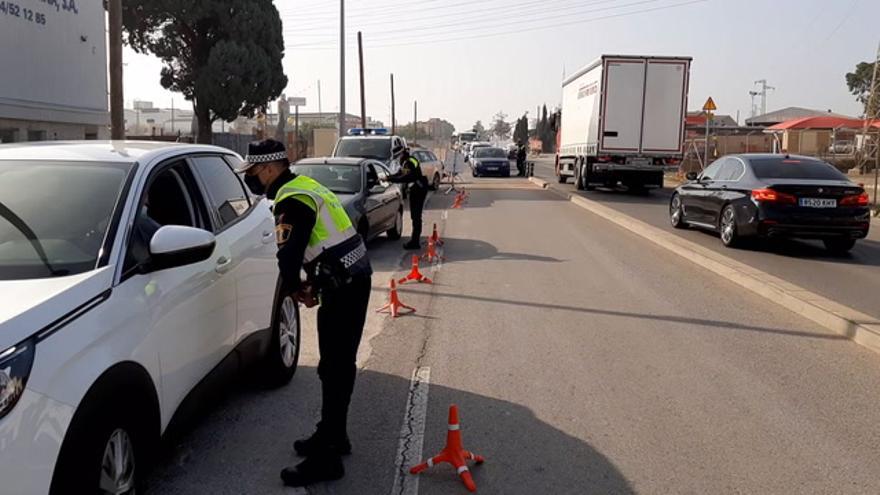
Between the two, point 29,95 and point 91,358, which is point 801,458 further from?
point 29,95

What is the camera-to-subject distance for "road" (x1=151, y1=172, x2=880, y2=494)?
4.07 metres

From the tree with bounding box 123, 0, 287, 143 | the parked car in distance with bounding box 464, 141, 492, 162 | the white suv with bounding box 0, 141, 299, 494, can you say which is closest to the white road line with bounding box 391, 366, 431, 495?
the white suv with bounding box 0, 141, 299, 494

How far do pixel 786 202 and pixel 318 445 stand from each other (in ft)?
31.9

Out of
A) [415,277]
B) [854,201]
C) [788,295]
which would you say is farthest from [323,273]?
[854,201]

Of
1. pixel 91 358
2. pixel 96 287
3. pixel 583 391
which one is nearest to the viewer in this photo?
pixel 91 358

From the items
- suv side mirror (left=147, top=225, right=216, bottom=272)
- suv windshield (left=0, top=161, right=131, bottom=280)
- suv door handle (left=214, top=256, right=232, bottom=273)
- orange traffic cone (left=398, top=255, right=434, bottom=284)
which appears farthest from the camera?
orange traffic cone (left=398, top=255, right=434, bottom=284)

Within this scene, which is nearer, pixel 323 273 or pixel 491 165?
pixel 323 273

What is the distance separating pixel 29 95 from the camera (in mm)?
21734

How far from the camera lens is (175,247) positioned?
3.44 m

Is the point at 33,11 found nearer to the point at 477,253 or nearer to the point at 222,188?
the point at 477,253

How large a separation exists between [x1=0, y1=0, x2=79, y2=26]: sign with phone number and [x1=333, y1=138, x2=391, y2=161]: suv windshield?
9.32m

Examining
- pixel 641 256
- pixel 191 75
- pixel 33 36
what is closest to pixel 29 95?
pixel 33 36

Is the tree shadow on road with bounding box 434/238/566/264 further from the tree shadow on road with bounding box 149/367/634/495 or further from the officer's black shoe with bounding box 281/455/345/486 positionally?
the officer's black shoe with bounding box 281/455/345/486

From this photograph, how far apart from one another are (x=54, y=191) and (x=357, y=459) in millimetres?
2141
